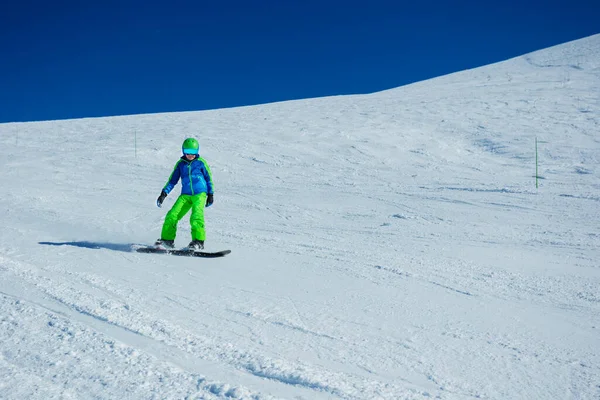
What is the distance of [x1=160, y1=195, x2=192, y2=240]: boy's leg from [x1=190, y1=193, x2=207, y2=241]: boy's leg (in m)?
0.14

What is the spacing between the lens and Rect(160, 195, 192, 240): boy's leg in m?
5.99

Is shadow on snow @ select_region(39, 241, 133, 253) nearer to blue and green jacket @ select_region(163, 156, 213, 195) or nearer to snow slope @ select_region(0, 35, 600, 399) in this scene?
snow slope @ select_region(0, 35, 600, 399)

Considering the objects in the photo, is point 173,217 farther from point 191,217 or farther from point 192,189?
point 192,189

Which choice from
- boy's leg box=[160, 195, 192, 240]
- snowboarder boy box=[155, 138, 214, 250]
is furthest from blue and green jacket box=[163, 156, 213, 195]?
boy's leg box=[160, 195, 192, 240]

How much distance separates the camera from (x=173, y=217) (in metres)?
6.10

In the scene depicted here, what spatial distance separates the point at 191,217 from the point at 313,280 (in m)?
2.20

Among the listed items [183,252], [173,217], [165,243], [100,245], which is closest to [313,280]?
[183,252]

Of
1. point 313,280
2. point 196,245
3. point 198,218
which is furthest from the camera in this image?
point 198,218

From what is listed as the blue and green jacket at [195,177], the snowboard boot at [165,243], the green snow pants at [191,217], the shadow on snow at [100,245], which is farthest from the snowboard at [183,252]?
the blue and green jacket at [195,177]

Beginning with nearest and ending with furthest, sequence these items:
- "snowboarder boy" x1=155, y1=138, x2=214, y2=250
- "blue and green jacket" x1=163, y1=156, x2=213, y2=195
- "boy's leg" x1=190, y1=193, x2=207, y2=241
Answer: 1. "boy's leg" x1=190, y1=193, x2=207, y2=241
2. "snowboarder boy" x1=155, y1=138, x2=214, y2=250
3. "blue and green jacket" x1=163, y1=156, x2=213, y2=195

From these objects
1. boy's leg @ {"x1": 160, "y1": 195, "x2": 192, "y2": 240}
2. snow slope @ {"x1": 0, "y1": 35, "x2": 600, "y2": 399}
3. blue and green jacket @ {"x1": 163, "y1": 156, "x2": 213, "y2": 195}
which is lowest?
snow slope @ {"x1": 0, "y1": 35, "x2": 600, "y2": 399}

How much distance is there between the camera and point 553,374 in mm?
2744

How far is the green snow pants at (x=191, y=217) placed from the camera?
5.97m

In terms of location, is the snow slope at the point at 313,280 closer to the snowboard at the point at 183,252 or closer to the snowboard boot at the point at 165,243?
the snowboard at the point at 183,252
